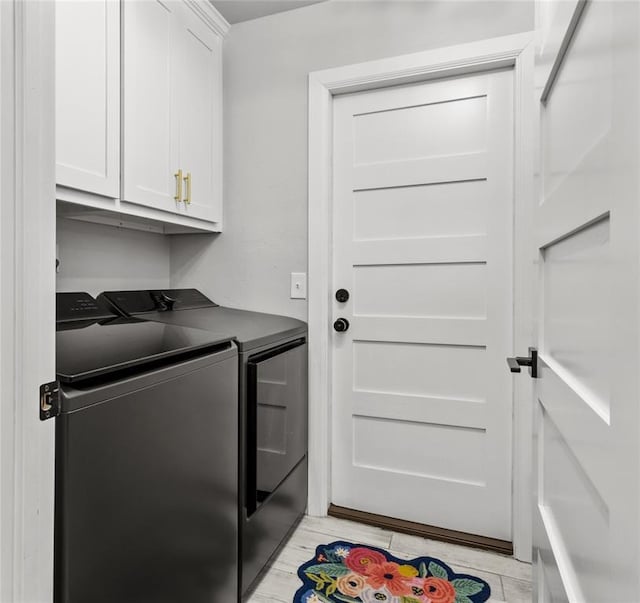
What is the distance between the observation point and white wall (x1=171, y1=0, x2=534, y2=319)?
1922 mm

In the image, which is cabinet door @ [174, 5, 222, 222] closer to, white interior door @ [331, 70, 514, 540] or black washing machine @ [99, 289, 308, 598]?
black washing machine @ [99, 289, 308, 598]

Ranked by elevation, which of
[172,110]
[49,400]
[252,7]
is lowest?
[49,400]

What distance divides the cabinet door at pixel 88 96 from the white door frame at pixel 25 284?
2.43 ft

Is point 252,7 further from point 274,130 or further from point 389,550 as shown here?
point 389,550

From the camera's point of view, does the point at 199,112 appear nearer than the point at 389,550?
No

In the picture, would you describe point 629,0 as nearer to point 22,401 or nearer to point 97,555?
point 22,401

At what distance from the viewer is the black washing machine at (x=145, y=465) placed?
798 millimetres

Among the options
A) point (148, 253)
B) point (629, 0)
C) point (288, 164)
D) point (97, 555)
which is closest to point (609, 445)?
point (629, 0)

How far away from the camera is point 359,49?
1939mm

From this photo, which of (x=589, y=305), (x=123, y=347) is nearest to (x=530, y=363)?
(x=589, y=305)

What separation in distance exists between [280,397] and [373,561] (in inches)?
30.0

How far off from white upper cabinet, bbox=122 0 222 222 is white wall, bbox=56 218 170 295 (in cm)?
38

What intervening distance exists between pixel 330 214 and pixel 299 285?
0.38m

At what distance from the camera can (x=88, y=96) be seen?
1.39 m
